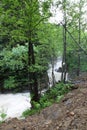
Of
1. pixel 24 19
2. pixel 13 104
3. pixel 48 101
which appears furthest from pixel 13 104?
pixel 24 19

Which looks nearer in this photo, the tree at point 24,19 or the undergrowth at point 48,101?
the undergrowth at point 48,101

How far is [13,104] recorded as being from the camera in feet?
51.7

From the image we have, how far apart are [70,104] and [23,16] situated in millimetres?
4042

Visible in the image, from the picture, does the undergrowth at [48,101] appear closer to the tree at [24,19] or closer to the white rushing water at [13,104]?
the tree at [24,19]

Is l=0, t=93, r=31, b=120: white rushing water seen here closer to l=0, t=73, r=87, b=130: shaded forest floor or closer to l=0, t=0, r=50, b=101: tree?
l=0, t=0, r=50, b=101: tree

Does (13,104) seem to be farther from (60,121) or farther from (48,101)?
(60,121)

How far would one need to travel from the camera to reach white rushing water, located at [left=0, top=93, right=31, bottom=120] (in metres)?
13.8

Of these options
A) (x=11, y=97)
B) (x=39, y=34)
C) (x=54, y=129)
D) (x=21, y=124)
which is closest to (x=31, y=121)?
(x=21, y=124)

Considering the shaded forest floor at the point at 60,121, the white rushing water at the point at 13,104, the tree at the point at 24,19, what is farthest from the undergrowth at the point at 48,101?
the white rushing water at the point at 13,104

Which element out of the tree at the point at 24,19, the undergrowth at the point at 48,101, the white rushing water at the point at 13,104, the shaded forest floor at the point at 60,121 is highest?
the tree at the point at 24,19

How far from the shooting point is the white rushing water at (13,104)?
1381cm

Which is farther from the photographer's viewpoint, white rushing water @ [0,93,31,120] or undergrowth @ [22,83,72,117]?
white rushing water @ [0,93,31,120]

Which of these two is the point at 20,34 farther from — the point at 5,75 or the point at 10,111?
the point at 5,75

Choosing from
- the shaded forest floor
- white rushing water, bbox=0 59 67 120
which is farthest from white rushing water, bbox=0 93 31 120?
the shaded forest floor
